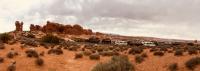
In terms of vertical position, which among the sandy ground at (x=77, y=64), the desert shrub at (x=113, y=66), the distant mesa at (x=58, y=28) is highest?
the distant mesa at (x=58, y=28)

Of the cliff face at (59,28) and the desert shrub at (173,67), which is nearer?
the desert shrub at (173,67)

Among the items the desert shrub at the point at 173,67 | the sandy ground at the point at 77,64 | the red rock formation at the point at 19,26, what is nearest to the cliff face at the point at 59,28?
the red rock formation at the point at 19,26

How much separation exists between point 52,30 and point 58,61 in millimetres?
104657

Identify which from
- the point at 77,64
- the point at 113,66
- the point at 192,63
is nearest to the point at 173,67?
the point at 192,63

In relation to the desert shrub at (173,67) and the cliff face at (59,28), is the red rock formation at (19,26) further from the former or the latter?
the desert shrub at (173,67)

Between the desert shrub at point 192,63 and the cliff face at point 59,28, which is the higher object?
the cliff face at point 59,28

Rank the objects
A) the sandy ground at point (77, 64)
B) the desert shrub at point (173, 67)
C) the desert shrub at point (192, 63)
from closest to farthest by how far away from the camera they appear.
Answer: the desert shrub at point (192, 63) < the desert shrub at point (173, 67) < the sandy ground at point (77, 64)

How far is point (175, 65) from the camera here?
26.5 meters

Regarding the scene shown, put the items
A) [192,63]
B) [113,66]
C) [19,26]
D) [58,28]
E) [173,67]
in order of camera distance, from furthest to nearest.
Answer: [58,28] → [19,26] → [173,67] → [192,63] → [113,66]

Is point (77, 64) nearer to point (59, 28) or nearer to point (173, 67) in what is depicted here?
point (173, 67)

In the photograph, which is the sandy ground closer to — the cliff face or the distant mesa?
the distant mesa

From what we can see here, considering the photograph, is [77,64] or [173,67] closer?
[173,67]

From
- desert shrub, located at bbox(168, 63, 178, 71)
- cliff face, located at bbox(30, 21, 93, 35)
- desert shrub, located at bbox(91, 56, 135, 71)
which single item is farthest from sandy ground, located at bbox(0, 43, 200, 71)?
cliff face, located at bbox(30, 21, 93, 35)

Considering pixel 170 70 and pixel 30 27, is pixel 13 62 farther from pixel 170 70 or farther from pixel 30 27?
pixel 30 27
